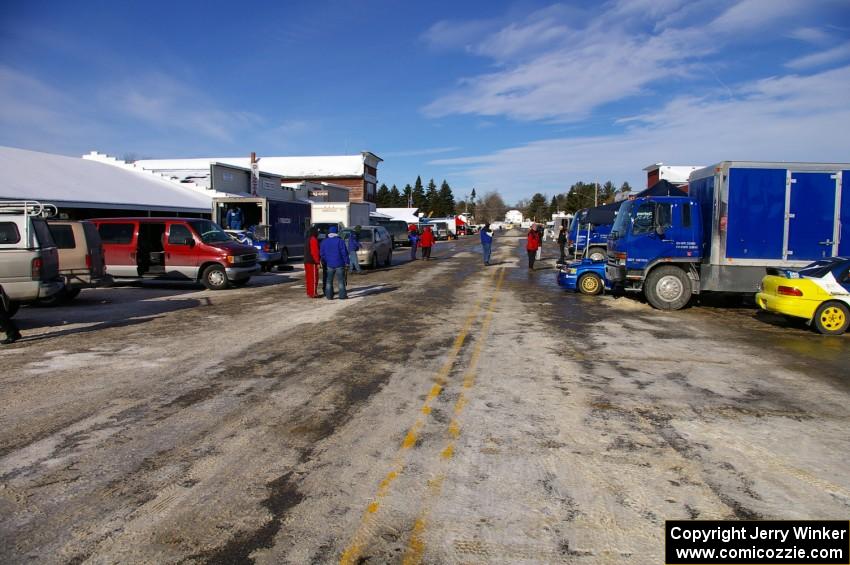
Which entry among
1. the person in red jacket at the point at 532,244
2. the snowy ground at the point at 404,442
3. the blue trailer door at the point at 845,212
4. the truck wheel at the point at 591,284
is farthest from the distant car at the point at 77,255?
the blue trailer door at the point at 845,212

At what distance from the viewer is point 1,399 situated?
6.03 m

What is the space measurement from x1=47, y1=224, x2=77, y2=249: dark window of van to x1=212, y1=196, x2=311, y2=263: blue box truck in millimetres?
9555

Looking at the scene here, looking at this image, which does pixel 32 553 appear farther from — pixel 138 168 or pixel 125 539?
pixel 138 168

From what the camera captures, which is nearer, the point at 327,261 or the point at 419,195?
the point at 327,261

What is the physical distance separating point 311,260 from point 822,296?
10.9 m

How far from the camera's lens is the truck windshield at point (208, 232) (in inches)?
663

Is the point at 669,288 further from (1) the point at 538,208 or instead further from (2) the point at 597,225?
(1) the point at 538,208

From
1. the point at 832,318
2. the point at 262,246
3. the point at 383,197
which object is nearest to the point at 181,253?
A: the point at 262,246

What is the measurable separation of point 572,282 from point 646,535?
13008 mm

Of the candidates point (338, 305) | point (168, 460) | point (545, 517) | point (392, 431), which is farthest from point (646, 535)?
point (338, 305)

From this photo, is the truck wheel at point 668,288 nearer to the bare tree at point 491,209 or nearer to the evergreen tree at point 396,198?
the evergreen tree at point 396,198

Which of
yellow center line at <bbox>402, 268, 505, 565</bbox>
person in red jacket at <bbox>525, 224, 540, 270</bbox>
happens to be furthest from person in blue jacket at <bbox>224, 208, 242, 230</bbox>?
yellow center line at <bbox>402, 268, 505, 565</bbox>

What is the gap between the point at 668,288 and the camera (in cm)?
1310

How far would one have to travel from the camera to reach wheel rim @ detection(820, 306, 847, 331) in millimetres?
9969
